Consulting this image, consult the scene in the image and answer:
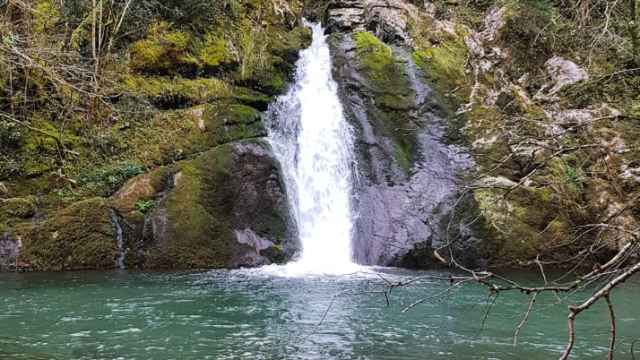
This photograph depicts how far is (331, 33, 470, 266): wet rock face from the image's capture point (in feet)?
34.2

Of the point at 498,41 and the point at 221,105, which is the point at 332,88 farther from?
the point at 498,41

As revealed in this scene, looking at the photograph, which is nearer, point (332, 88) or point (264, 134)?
point (264, 134)

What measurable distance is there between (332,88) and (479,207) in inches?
219

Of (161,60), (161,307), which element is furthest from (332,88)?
(161,307)

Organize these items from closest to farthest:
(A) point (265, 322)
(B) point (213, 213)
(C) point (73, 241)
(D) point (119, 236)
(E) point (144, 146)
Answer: (A) point (265, 322)
(C) point (73, 241)
(D) point (119, 236)
(B) point (213, 213)
(E) point (144, 146)

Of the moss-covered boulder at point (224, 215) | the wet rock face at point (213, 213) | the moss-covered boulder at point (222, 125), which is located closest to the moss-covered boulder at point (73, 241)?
the wet rock face at point (213, 213)

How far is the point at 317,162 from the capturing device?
39.2 ft

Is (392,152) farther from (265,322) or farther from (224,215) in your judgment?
(265,322)

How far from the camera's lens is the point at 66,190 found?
10.2m

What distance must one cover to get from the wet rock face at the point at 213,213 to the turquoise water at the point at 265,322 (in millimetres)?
1663

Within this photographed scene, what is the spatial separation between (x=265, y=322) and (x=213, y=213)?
5176 millimetres

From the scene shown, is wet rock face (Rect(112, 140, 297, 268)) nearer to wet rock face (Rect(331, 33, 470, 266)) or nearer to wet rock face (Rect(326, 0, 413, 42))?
wet rock face (Rect(331, 33, 470, 266))

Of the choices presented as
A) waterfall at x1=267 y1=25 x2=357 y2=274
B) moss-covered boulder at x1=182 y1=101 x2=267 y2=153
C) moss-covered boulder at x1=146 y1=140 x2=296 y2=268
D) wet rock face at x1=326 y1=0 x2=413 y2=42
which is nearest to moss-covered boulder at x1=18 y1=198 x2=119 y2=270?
moss-covered boulder at x1=146 y1=140 x2=296 y2=268

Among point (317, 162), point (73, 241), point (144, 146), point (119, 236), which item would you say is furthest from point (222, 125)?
point (73, 241)
